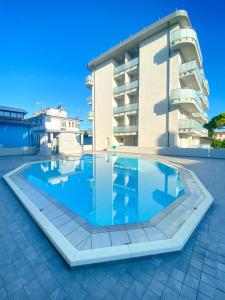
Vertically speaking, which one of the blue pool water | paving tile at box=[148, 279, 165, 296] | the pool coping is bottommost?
the blue pool water

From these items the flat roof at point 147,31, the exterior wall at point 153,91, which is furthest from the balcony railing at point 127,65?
the flat roof at point 147,31

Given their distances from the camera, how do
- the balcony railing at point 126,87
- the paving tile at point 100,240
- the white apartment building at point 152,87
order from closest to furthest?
1. the paving tile at point 100,240
2. the white apartment building at point 152,87
3. the balcony railing at point 126,87

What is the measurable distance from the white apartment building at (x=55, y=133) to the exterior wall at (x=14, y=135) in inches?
60.4

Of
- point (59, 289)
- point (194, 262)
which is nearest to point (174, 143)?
point (194, 262)

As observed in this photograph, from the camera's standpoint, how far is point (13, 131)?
60.4ft

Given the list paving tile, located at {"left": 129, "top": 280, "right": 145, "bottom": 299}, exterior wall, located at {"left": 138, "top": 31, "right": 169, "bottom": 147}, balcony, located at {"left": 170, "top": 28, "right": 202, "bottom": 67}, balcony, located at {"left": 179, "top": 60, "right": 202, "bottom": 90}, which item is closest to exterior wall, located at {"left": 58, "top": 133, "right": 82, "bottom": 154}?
exterior wall, located at {"left": 138, "top": 31, "right": 169, "bottom": 147}

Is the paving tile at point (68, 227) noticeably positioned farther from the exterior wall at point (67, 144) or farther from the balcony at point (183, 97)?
the exterior wall at point (67, 144)

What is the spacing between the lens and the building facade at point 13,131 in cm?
1746

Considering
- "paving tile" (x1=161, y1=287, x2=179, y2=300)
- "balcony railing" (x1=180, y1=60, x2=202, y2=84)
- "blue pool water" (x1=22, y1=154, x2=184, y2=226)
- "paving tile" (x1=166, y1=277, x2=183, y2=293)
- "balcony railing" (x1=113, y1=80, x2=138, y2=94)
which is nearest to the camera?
"paving tile" (x1=161, y1=287, x2=179, y2=300)

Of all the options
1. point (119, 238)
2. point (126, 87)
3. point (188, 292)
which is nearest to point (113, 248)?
point (119, 238)

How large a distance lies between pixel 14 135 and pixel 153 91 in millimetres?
19110

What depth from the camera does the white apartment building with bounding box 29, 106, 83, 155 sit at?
19.3 m

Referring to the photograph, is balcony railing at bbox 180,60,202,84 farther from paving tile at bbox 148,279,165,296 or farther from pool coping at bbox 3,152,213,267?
paving tile at bbox 148,279,165,296

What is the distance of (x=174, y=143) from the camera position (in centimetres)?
1694
